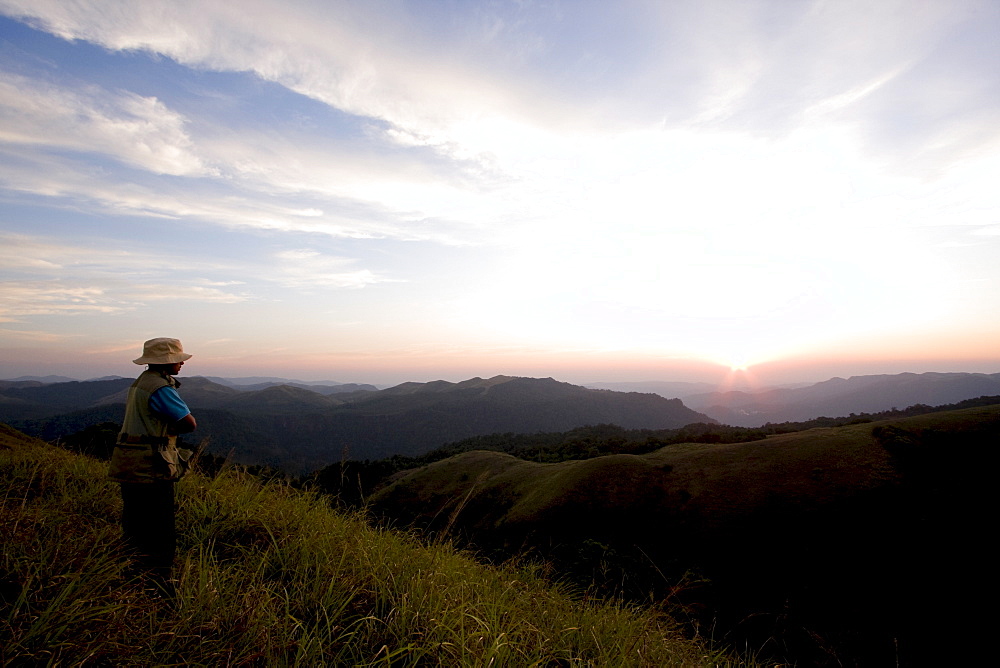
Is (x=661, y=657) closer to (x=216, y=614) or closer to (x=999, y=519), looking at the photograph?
(x=216, y=614)

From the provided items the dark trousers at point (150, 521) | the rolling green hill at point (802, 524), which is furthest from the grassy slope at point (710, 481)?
the dark trousers at point (150, 521)

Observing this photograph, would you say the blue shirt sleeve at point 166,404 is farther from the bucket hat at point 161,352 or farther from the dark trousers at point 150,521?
the dark trousers at point 150,521

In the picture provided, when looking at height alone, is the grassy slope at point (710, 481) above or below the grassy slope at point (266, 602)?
below

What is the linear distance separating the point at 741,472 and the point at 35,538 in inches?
1404

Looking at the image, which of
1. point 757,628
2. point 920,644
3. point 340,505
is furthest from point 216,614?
point 920,644

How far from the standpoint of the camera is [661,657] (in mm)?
4594

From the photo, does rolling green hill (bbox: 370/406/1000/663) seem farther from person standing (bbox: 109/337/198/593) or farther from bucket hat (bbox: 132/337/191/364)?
bucket hat (bbox: 132/337/191/364)

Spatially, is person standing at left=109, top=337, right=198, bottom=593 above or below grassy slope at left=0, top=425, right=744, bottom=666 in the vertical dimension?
above

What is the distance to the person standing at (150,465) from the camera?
4.40m

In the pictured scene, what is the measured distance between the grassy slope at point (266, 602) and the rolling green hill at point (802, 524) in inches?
572

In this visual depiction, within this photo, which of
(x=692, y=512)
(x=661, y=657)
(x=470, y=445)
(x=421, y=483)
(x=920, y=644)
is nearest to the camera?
(x=661, y=657)

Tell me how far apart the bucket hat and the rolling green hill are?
663 inches

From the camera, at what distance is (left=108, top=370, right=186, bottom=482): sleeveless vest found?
4.51m

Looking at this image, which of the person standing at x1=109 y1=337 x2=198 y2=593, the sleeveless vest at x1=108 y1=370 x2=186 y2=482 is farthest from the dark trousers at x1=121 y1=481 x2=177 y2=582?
the sleeveless vest at x1=108 y1=370 x2=186 y2=482
